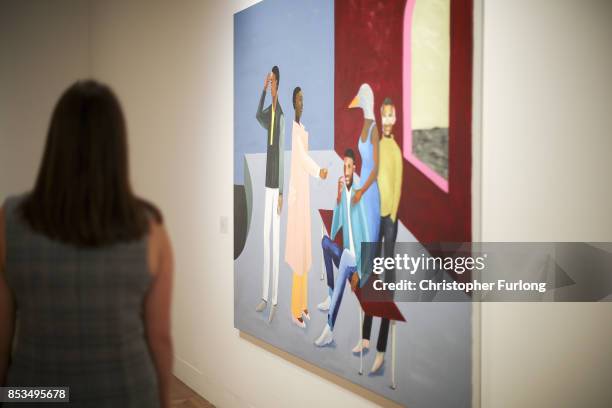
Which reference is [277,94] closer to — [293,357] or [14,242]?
[293,357]

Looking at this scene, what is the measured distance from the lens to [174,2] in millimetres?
3771

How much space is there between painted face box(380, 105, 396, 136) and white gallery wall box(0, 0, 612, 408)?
1.25ft

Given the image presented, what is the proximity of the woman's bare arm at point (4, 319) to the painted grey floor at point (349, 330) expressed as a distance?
1.30 m

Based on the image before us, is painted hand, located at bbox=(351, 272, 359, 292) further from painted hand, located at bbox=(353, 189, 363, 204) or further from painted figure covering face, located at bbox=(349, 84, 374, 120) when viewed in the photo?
painted figure covering face, located at bbox=(349, 84, 374, 120)

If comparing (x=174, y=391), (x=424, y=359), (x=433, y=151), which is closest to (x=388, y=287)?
(x=424, y=359)

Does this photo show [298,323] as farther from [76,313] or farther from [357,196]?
[76,313]

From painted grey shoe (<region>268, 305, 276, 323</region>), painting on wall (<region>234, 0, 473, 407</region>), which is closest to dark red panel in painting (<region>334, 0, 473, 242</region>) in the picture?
painting on wall (<region>234, 0, 473, 407</region>)

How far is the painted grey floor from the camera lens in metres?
1.81

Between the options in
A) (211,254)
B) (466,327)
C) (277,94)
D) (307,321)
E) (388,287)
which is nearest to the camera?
(466,327)

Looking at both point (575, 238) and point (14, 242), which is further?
point (575, 238)

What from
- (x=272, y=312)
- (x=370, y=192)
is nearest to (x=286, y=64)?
(x=370, y=192)

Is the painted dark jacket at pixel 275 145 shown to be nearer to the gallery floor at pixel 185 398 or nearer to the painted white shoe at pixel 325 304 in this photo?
the painted white shoe at pixel 325 304

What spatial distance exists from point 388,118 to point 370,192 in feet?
0.99

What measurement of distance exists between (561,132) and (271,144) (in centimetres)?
151
